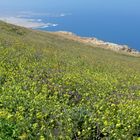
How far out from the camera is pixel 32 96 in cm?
1362

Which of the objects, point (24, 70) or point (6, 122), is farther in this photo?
point (24, 70)

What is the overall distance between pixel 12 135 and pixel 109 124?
101 inches

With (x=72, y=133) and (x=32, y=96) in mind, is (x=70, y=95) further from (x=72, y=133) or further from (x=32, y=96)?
(x=72, y=133)

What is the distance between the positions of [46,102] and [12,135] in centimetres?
304

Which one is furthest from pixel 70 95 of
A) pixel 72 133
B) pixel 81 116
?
pixel 72 133

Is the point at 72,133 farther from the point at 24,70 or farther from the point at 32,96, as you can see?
the point at 24,70

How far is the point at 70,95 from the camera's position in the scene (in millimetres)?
15984

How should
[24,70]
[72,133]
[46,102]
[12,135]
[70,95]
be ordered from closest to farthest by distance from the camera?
1. [12,135]
2. [72,133]
3. [46,102]
4. [70,95]
5. [24,70]

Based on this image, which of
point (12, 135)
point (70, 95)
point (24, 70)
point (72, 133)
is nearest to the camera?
point (12, 135)

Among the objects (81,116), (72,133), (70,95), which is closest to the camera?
(72,133)

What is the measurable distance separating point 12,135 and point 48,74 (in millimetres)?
9968

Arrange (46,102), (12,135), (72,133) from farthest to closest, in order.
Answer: (46,102) → (72,133) → (12,135)

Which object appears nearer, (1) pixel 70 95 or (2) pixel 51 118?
(2) pixel 51 118

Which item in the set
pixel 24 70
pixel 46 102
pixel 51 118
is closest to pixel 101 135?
pixel 51 118
